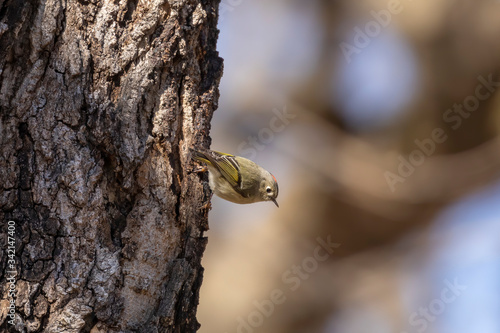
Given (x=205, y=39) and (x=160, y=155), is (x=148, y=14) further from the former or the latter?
(x=160, y=155)

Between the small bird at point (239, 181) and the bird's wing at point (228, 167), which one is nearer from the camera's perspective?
the bird's wing at point (228, 167)

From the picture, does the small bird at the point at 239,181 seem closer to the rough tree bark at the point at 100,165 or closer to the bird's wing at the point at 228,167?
the bird's wing at the point at 228,167

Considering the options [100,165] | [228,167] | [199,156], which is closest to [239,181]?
[228,167]

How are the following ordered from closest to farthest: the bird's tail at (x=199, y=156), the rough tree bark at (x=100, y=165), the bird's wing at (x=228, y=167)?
1. the rough tree bark at (x=100, y=165)
2. the bird's tail at (x=199, y=156)
3. the bird's wing at (x=228, y=167)

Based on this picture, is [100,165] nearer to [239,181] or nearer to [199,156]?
[199,156]

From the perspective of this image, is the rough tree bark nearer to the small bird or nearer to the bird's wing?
the bird's wing

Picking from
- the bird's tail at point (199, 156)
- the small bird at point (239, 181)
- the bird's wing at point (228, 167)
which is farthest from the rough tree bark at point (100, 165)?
the small bird at point (239, 181)
